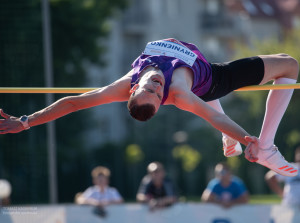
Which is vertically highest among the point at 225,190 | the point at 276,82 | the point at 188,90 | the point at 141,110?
the point at 276,82

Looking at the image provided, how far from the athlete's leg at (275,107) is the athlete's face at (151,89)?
95 cm

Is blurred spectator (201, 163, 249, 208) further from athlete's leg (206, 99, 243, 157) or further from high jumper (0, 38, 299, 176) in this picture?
high jumper (0, 38, 299, 176)

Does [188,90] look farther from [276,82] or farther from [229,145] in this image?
[229,145]

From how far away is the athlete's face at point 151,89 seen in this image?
4785 millimetres

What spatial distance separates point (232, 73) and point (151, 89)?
97 cm

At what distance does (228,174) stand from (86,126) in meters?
12.8

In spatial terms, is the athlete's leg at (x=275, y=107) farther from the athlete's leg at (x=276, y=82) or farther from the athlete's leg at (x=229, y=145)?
the athlete's leg at (x=229, y=145)

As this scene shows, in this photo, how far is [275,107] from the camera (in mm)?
5754

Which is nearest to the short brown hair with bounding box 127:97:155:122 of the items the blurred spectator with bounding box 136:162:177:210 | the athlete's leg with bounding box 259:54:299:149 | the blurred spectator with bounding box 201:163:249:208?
the athlete's leg with bounding box 259:54:299:149

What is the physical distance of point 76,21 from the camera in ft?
61.1

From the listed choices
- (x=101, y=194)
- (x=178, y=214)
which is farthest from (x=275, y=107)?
(x=101, y=194)

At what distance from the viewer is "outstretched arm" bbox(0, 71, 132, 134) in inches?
204

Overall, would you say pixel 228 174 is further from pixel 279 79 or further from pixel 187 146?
pixel 187 146

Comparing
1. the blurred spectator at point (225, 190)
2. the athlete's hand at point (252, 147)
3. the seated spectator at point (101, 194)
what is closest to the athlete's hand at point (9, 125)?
the athlete's hand at point (252, 147)
